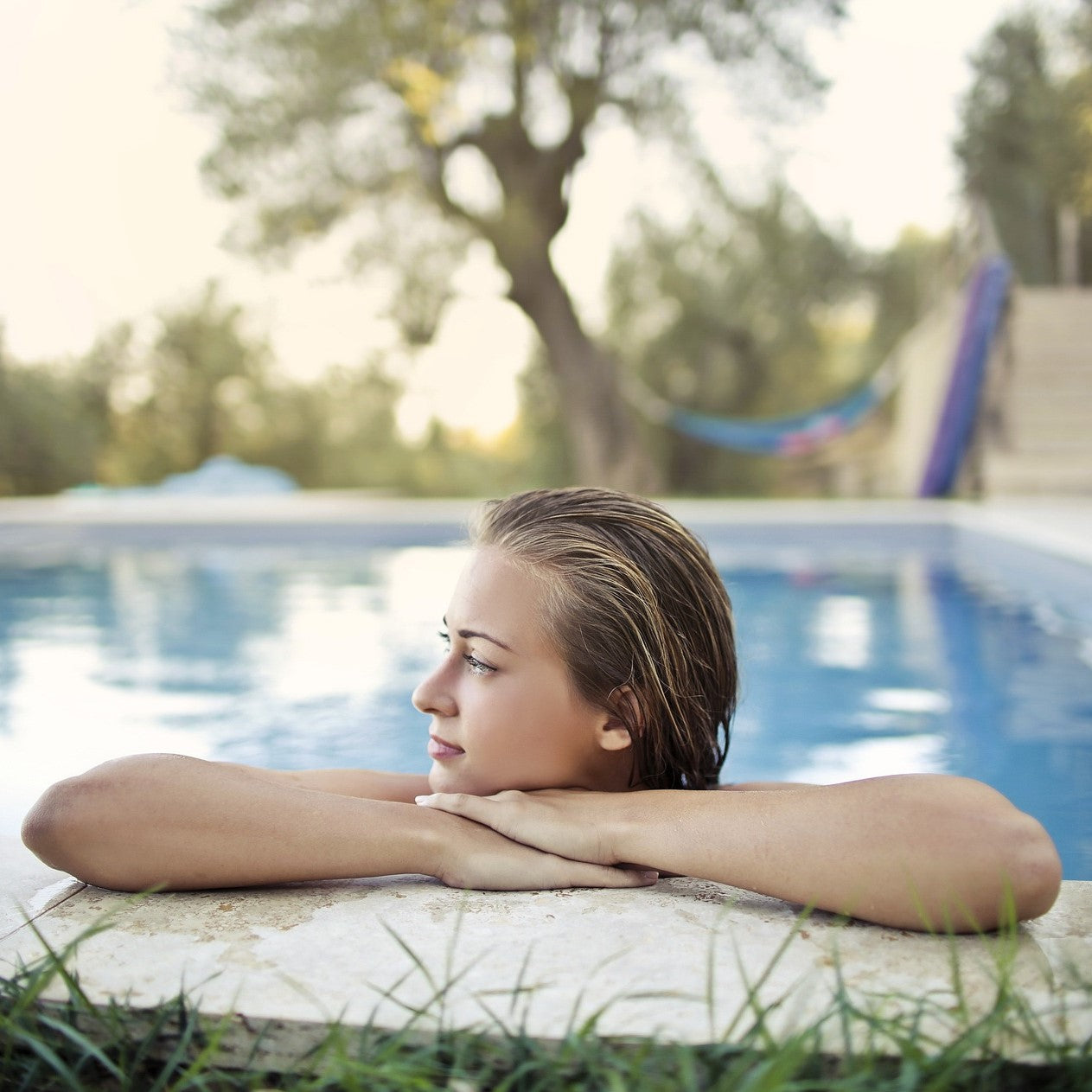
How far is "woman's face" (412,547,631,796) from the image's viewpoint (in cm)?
137

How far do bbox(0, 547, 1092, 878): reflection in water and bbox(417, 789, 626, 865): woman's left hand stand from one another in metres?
0.95

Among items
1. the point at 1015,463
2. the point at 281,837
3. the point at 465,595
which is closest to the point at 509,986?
the point at 281,837

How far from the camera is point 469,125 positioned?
1028 centimetres

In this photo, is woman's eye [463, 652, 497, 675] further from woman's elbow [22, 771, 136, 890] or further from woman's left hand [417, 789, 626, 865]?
woman's elbow [22, 771, 136, 890]

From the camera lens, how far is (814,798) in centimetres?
118

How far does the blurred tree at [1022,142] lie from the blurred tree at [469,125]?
3579 mm

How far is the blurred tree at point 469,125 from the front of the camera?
9531 mm

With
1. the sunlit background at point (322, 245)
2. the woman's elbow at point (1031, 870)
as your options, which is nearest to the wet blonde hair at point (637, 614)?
the woman's elbow at point (1031, 870)

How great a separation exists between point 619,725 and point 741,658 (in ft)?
7.68

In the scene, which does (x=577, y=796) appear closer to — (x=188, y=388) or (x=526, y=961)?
(x=526, y=961)

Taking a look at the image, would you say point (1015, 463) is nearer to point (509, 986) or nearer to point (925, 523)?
point (925, 523)

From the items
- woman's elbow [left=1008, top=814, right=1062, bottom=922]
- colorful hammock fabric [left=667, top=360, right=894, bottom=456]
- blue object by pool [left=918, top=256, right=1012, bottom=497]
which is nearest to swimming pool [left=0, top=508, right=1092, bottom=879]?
woman's elbow [left=1008, top=814, right=1062, bottom=922]

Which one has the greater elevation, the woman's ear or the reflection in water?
the woman's ear

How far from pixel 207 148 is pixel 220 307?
3449 mm
